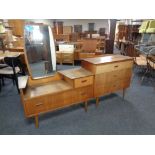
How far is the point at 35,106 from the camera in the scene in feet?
5.89

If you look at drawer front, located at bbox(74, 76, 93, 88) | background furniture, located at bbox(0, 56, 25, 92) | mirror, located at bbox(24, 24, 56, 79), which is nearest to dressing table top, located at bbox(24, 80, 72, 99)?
drawer front, located at bbox(74, 76, 93, 88)

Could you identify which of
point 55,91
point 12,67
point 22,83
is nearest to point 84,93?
point 55,91

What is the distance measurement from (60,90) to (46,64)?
786 mm

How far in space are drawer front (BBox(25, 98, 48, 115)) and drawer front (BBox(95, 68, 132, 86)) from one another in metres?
0.86

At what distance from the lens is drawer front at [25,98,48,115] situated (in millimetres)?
1741

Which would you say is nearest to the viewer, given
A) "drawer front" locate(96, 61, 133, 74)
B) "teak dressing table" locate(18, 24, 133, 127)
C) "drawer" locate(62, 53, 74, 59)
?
"teak dressing table" locate(18, 24, 133, 127)

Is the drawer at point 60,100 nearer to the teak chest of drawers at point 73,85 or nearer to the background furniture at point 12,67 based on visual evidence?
the teak chest of drawers at point 73,85

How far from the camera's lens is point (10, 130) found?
192cm

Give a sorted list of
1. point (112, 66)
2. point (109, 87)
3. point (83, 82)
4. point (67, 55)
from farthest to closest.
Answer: point (67, 55)
point (109, 87)
point (112, 66)
point (83, 82)

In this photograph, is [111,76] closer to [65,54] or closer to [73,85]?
[73,85]

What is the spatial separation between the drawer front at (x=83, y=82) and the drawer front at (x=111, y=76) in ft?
0.36

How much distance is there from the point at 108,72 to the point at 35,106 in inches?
47.6

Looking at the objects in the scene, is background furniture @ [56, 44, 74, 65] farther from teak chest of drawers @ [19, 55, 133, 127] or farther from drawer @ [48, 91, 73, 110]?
drawer @ [48, 91, 73, 110]
